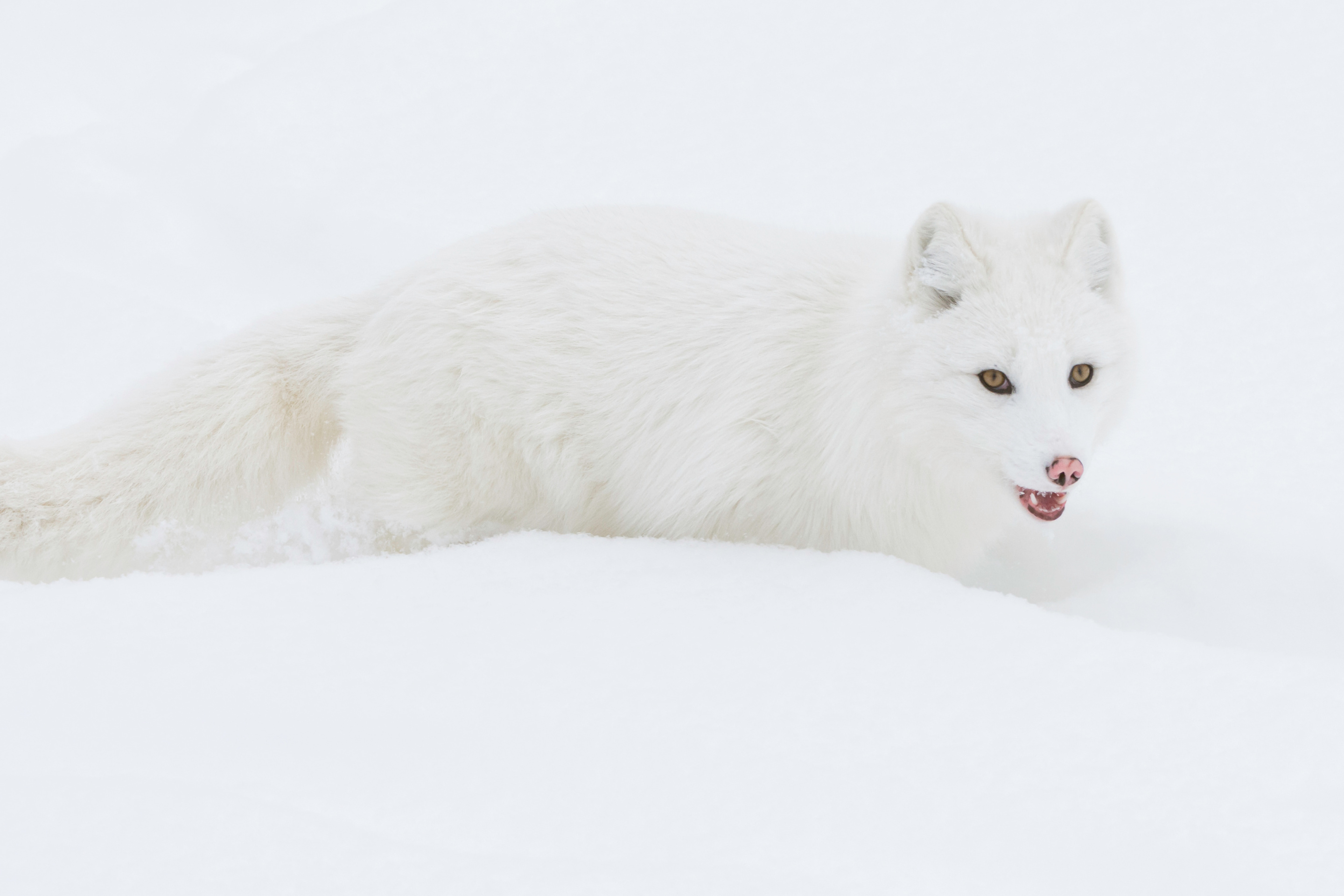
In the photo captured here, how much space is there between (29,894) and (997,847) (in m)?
1.31

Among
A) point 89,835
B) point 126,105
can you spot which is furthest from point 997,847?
point 126,105

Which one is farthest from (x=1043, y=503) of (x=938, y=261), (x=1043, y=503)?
(x=938, y=261)

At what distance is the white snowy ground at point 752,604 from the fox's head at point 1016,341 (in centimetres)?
36

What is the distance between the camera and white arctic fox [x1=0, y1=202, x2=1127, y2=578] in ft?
8.55

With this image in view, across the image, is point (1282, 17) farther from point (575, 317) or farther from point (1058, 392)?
point (575, 317)

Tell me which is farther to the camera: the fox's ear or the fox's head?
the fox's ear

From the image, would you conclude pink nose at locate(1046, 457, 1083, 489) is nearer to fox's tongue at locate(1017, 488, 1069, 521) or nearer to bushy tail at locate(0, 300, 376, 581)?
fox's tongue at locate(1017, 488, 1069, 521)

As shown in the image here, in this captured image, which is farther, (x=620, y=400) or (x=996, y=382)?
(x=620, y=400)

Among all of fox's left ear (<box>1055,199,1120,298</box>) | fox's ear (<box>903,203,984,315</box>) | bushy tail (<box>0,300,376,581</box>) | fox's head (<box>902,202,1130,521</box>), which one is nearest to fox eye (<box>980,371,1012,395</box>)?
fox's head (<box>902,202,1130,521</box>)

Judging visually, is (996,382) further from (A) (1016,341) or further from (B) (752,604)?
(B) (752,604)

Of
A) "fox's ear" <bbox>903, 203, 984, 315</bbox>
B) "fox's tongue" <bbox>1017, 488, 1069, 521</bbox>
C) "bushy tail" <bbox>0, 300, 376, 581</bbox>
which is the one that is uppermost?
"fox's ear" <bbox>903, 203, 984, 315</bbox>

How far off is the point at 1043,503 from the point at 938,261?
0.68 meters

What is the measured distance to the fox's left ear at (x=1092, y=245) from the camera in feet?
8.46

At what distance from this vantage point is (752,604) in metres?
2.29
